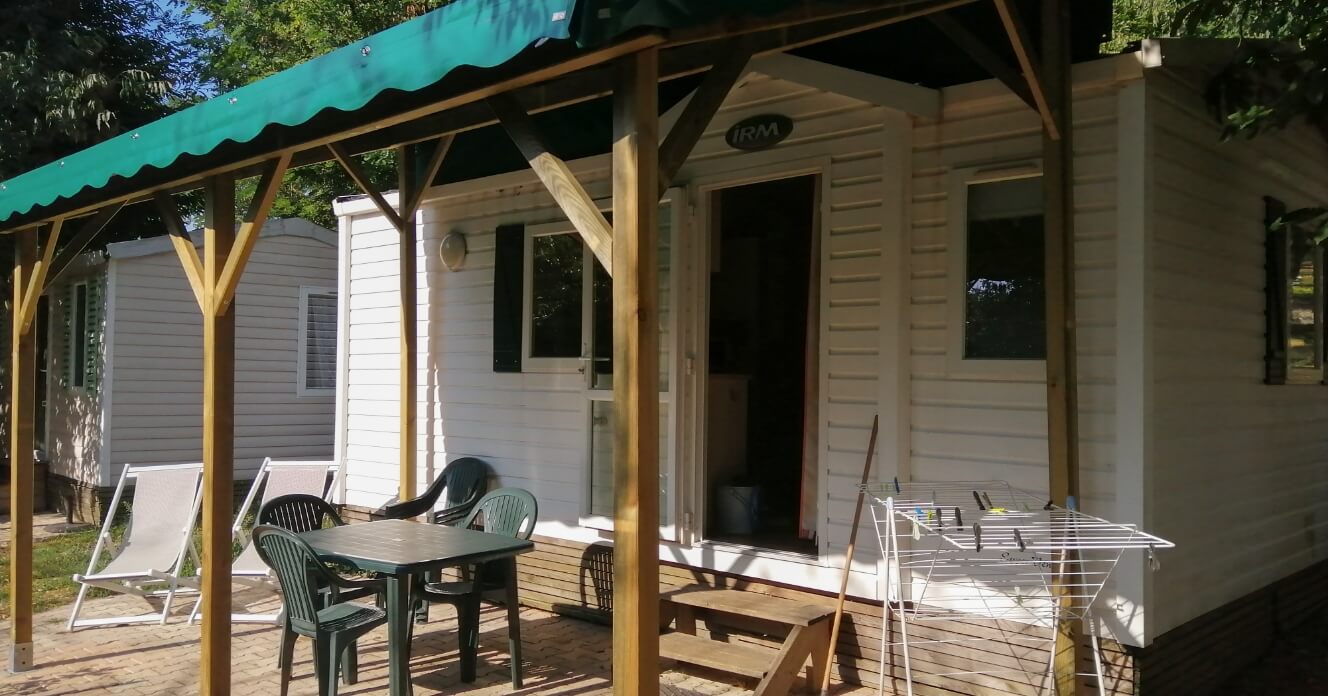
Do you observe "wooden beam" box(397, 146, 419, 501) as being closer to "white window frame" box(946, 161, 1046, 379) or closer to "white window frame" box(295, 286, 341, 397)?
"white window frame" box(946, 161, 1046, 379)

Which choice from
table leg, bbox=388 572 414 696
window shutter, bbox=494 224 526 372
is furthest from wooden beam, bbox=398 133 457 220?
table leg, bbox=388 572 414 696

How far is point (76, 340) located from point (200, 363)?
158cm

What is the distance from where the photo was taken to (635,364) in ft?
8.30

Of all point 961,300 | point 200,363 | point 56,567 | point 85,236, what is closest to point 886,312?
point 961,300

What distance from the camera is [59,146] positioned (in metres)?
11.2

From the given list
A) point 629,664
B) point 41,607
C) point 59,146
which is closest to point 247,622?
point 41,607

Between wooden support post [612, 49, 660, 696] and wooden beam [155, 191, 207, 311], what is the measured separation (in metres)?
2.35

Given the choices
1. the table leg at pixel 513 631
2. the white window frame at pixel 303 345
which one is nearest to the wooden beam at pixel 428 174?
the table leg at pixel 513 631

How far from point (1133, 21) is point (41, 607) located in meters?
11.8

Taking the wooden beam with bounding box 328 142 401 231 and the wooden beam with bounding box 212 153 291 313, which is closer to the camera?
the wooden beam with bounding box 212 153 291 313

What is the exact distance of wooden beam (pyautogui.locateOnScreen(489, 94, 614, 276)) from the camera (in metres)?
2.64

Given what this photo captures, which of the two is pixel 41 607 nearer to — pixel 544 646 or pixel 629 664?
pixel 544 646

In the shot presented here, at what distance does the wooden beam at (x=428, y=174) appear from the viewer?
5.89 m

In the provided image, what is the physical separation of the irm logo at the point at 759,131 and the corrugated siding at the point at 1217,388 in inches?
63.6
